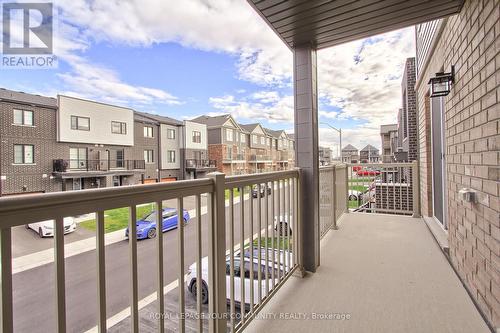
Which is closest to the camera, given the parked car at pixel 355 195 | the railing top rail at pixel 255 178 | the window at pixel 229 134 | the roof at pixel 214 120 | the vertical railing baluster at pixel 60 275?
the vertical railing baluster at pixel 60 275

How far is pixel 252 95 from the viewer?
11.0ft

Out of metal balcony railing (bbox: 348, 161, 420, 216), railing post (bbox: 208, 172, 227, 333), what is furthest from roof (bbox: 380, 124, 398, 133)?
railing post (bbox: 208, 172, 227, 333)

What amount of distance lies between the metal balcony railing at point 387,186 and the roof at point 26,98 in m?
4.87

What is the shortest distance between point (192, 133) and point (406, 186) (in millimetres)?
4455

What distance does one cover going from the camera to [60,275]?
71 cm

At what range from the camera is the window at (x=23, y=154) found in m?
1.03

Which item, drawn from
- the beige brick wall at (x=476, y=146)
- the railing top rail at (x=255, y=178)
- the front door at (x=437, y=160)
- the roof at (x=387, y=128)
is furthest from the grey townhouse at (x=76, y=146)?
the roof at (x=387, y=128)

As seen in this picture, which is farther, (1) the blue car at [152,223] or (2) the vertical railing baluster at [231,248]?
(2) the vertical railing baluster at [231,248]

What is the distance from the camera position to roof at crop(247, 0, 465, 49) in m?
1.82

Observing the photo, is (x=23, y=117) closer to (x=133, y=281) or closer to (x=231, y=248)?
(x=133, y=281)

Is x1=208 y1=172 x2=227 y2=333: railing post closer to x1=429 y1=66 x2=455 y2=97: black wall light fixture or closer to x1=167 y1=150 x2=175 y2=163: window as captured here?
x1=167 y1=150 x2=175 y2=163: window

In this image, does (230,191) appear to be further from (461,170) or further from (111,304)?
(461,170)

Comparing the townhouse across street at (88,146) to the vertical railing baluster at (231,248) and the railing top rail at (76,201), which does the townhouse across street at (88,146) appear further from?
the vertical railing baluster at (231,248)

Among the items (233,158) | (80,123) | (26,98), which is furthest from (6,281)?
(233,158)
